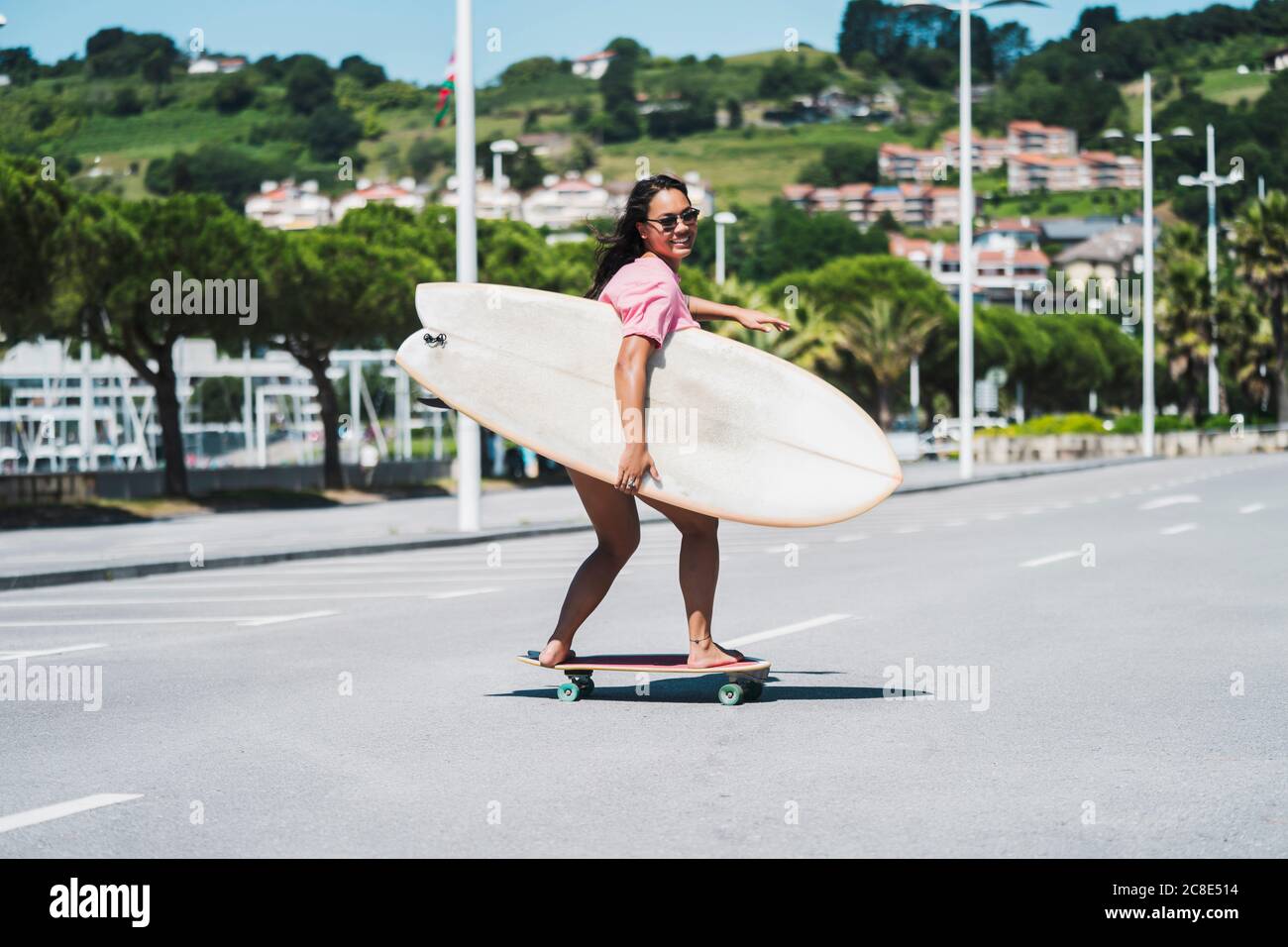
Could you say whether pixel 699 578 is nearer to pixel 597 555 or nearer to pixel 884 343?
pixel 597 555

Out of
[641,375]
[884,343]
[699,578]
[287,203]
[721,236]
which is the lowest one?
[884,343]

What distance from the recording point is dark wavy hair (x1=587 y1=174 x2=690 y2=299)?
24.9 ft

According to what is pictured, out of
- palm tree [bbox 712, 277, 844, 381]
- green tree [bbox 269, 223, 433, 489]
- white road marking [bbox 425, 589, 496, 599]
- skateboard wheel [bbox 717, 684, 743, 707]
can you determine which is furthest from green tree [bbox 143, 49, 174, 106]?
skateboard wheel [bbox 717, 684, 743, 707]

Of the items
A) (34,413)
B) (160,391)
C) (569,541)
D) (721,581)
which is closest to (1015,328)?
(34,413)

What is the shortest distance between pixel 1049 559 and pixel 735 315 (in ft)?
31.6

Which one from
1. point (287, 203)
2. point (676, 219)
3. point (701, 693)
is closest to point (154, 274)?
point (701, 693)

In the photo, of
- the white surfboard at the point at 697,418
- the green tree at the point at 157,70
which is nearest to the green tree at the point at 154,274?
the white surfboard at the point at 697,418

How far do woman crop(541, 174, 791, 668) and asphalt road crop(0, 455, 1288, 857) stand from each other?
414mm

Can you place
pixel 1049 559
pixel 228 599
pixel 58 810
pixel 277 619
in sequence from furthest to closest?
pixel 1049 559 < pixel 228 599 < pixel 277 619 < pixel 58 810

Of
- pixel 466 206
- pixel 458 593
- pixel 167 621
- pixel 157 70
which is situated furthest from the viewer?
pixel 157 70

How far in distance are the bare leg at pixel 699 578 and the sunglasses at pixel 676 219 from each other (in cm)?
114

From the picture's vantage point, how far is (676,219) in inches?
297

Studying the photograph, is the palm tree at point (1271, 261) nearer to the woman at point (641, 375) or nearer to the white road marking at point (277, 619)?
the white road marking at point (277, 619)
